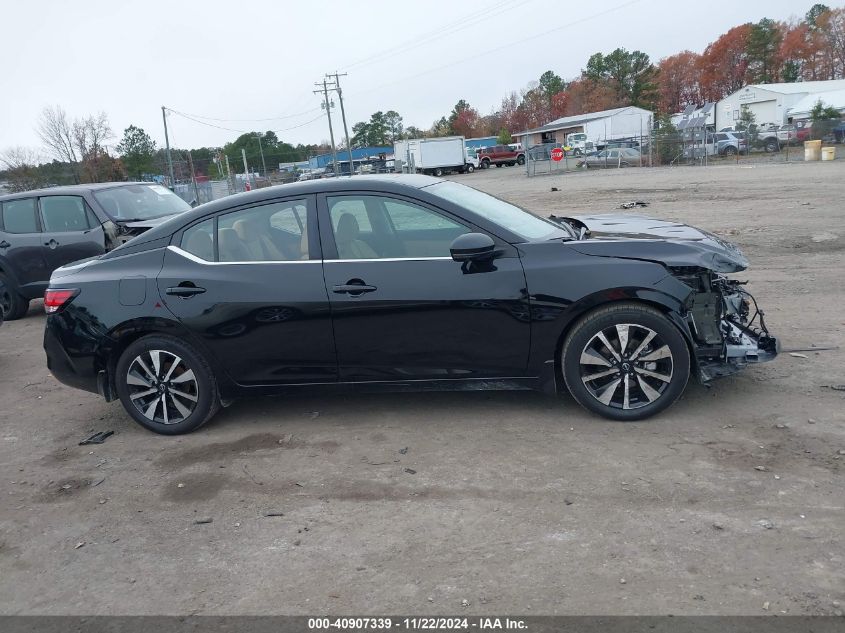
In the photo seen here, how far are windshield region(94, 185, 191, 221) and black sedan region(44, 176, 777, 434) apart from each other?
4.78 meters

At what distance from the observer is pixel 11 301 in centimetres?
1004

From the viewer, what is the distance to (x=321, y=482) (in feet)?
14.0

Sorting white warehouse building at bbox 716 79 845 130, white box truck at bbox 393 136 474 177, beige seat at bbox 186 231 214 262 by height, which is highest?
white warehouse building at bbox 716 79 845 130

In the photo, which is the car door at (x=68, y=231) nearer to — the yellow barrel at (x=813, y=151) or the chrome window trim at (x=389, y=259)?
the chrome window trim at (x=389, y=259)

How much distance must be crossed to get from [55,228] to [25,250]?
50cm

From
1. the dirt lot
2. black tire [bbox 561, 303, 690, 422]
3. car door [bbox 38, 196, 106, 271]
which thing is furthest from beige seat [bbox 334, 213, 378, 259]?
car door [bbox 38, 196, 106, 271]

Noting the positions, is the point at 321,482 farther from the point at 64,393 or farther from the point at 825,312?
the point at 825,312

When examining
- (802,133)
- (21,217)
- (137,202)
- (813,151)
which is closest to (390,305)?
(137,202)

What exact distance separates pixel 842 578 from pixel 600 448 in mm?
1539

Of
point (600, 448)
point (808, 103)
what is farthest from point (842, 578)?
point (808, 103)

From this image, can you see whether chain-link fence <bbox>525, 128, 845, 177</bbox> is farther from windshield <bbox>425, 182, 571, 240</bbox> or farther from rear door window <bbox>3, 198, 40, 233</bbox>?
windshield <bbox>425, 182, 571, 240</bbox>

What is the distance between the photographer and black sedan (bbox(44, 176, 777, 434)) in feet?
14.9

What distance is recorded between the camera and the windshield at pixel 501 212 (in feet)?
16.1
